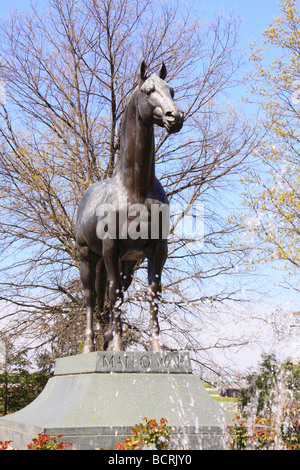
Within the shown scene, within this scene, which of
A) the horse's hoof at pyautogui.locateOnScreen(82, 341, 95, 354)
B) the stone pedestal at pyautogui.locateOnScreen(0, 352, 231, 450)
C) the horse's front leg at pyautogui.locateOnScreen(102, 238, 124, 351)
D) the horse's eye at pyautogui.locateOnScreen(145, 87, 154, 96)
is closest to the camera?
the stone pedestal at pyautogui.locateOnScreen(0, 352, 231, 450)

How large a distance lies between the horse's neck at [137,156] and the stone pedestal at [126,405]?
1.68 metres

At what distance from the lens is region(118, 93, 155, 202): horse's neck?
18.7 feet

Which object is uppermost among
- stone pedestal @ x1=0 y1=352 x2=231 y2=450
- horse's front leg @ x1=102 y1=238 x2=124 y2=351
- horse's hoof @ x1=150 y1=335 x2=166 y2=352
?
horse's front leg @ x1=102 y1=238 x2=124 y2=351

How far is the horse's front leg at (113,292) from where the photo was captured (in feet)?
18.6

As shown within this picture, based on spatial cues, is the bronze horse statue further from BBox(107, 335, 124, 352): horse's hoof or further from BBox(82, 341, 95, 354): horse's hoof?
BBox(82, 341, 95, 354): horse's hoof

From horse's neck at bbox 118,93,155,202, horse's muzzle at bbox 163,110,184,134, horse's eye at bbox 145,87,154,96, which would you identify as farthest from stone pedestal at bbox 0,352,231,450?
horse's eye at bbox 145,87,154,96

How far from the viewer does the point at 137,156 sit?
18.8ft

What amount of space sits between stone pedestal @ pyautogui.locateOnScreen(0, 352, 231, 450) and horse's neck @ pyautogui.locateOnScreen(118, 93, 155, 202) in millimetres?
1676

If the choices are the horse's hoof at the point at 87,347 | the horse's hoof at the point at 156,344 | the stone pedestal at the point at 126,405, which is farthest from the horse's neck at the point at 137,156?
the horse's hoof at the point at 87,347

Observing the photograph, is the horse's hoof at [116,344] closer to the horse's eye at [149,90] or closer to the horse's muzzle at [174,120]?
the horse's muzzle at [174,120]

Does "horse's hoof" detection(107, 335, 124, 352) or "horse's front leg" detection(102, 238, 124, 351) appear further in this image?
"horse's front leg" detection(102, 238, 124, 351)

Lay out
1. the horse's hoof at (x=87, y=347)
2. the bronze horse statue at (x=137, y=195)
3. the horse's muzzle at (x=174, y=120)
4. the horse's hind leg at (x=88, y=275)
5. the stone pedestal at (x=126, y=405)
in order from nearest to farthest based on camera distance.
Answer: the stone pedestal at (x=126, y=405)
the horse's muzzle at (x=174, y=120)
the bronze horse statue at (x=137, y=195)
the horse's hoof at (x=87, y=347)
the horse's hind leg at (x=88, y=275)
